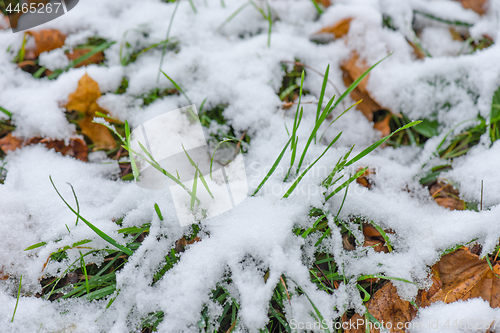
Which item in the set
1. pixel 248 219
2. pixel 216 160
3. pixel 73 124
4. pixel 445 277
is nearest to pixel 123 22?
pixel 73 124

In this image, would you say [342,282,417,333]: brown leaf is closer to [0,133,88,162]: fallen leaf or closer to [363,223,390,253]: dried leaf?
[363,223,390,253]: dried leaf

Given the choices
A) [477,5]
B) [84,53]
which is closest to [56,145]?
[84,53]

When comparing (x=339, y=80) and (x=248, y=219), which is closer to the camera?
(x=248, y=219)

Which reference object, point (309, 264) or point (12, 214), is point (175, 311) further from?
point (12, 214)

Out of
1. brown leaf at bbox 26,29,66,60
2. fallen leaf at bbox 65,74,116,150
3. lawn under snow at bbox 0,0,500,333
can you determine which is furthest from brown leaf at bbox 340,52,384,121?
brown leaf at bbox 26,29,66,60

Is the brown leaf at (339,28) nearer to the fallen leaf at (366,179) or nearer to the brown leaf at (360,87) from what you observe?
the brown leaf at (360,87)
